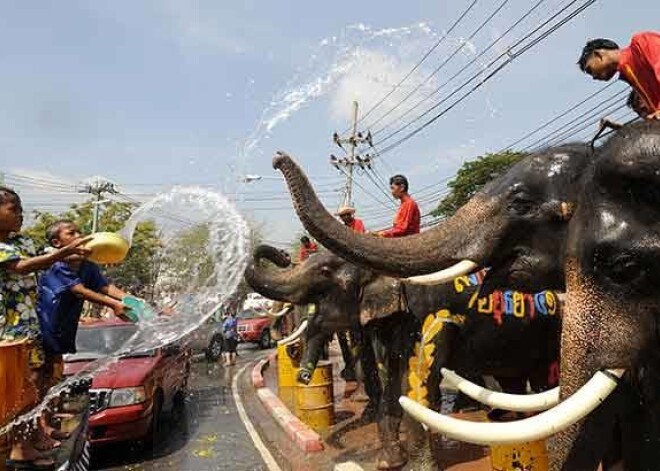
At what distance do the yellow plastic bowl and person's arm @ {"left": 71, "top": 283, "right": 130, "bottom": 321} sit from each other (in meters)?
0.48

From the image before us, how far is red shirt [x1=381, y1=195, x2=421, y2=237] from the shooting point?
294 inches

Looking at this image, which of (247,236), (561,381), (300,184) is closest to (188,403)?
(247,236)

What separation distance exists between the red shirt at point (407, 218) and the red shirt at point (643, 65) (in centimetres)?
402

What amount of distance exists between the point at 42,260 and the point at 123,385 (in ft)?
12.4

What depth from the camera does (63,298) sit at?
5.04 metres

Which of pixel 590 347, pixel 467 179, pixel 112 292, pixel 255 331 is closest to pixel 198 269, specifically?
pixel 112 292

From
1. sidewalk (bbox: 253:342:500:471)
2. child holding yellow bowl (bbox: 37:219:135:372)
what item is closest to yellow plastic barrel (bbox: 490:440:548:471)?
sidewalk (bbox: 253:342:500:471)

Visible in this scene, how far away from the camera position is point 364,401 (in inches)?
417

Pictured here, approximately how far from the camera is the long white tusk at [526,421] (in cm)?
222

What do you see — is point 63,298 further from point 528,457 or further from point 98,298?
point 528,457

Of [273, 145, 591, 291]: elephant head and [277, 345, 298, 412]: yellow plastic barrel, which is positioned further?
[277, 345, 298, 412]: yellow plastic barrel

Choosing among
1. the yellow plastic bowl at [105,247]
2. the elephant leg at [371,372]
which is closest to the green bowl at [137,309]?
the yellow plastic bowl at [105,247]

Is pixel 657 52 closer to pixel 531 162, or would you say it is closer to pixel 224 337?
pixel 531 162

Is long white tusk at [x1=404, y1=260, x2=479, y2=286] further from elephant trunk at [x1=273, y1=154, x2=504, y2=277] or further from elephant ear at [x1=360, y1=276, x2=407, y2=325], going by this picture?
elephant ear at [x1=360, y1=276, x2=407, y2=325]
